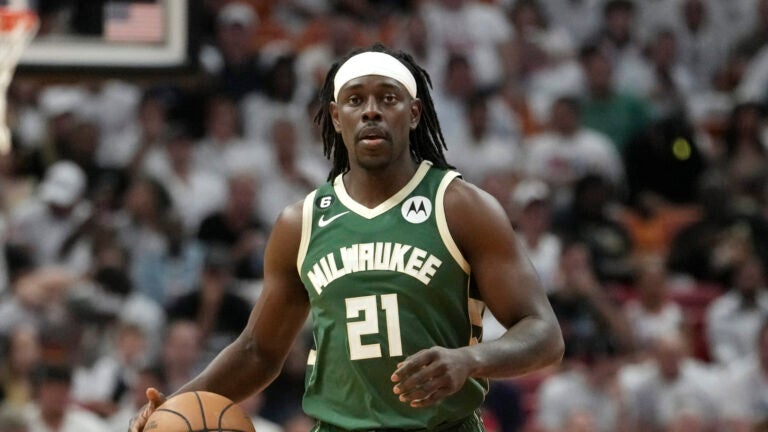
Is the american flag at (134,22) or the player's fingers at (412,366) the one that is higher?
the american flag at (134,22)

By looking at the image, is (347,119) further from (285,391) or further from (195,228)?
(195,228)

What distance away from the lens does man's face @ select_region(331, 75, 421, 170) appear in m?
4.91

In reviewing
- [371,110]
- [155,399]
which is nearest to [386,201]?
[371,110]

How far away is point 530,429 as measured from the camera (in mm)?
10844

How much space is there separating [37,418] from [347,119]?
5.57m

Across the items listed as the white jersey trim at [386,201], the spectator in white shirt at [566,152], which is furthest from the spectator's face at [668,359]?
the white jersey trim at [386,201]

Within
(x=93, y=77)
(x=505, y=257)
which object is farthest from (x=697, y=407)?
(x=505, y=257)

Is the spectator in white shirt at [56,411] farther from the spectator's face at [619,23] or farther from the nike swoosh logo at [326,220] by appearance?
the spectator's face at [619,23]

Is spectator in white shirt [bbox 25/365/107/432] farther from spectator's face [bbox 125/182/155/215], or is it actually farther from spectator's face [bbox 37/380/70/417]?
spectator's face [bbox 125/182/155/215]

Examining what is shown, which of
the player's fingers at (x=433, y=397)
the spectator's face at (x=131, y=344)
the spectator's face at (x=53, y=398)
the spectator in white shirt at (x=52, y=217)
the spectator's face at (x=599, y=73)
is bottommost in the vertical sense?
the spectator's face at (x=53, y=398)

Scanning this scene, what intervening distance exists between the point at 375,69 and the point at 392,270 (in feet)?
2.30

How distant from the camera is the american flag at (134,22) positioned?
9.55m

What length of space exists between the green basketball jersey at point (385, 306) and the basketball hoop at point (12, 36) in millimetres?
4785

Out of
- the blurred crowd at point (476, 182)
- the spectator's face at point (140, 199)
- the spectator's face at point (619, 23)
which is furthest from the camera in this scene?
the spectator's face at point (619, 23)
